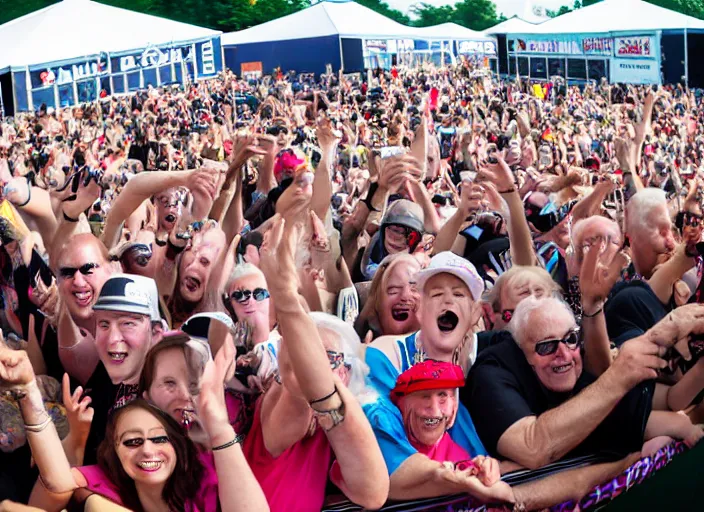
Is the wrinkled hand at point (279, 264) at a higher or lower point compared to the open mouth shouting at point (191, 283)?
higher

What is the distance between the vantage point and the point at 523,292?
11.8 ft

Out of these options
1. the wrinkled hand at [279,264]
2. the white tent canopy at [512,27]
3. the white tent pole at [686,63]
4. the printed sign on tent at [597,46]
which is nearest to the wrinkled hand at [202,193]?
the wrinkled hand at [279,264]

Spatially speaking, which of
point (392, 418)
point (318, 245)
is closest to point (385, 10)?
point (318, 245)

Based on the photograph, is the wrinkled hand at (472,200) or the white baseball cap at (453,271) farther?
the wrinkled hand at (472,200)

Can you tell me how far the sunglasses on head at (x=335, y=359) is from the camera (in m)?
2.86

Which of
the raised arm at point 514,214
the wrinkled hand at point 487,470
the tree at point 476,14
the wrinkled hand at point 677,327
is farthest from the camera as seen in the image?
the tree at point 476,14

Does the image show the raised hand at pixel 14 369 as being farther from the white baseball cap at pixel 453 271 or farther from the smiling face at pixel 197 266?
the white baseball cap at pixel 453 271

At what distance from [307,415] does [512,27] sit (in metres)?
2.18

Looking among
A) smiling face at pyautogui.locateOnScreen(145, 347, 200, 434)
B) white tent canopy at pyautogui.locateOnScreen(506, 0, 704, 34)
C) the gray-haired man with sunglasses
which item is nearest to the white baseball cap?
the gray-haired man with sunglasses

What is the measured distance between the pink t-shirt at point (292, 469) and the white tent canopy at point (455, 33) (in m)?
1.86

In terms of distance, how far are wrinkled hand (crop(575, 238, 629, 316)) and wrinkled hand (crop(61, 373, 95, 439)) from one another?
1.76m

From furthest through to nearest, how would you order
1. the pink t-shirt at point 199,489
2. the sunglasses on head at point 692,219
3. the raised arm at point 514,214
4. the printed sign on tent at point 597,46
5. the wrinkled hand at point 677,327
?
the printed sign on tent at point 597,46 → the sunglasses on head at point 692,219 → the raised arm at point 514,214 → the wrinkled hand at point 677,327 → the pink t-shirt at point 199,489

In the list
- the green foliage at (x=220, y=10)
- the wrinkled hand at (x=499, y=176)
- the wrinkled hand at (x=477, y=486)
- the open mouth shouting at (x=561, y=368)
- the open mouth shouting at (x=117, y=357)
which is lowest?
the wrinkled hand at (x=477, y=486)

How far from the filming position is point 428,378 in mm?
3012
